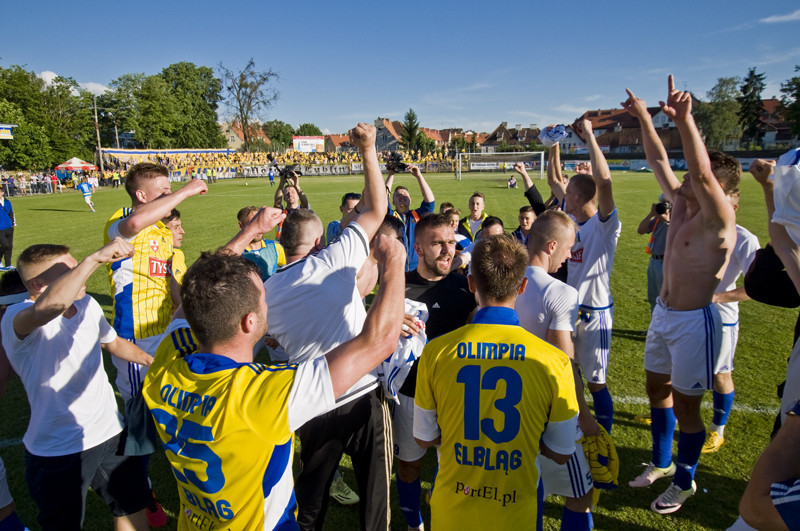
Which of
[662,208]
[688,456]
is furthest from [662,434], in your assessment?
[662,208]

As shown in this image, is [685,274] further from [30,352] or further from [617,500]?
[30,352]

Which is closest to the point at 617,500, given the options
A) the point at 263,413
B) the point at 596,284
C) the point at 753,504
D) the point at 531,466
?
the point at 596,284

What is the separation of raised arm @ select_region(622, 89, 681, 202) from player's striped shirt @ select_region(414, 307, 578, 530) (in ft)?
8.46

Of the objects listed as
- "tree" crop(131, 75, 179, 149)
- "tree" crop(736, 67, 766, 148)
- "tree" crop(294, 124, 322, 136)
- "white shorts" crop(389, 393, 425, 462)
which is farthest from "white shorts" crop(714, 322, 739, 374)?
"tree" crop(294, 124, 322, 136)

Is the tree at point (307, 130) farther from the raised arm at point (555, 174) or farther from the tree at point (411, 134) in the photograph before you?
the raised arm at point (555, 174)

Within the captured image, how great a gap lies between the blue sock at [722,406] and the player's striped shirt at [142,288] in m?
5.33

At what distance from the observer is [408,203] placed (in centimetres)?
732

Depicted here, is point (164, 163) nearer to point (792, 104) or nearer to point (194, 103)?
point (194, 103)

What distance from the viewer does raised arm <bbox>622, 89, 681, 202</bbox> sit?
358 cm

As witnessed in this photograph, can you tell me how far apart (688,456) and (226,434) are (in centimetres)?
353

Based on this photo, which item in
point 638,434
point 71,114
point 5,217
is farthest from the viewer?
point 71,114

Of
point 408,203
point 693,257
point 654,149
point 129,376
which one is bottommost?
point 129,376

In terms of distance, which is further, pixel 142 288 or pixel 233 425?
pixel 142 288

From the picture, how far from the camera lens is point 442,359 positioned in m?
2.06
